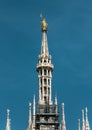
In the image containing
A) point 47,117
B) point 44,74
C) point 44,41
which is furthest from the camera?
point 44,41

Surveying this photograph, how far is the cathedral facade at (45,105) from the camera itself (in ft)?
494

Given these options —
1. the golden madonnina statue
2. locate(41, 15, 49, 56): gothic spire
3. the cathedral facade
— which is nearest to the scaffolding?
the cathedral facade

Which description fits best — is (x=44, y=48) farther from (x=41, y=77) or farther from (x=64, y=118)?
(x=64, y=118)

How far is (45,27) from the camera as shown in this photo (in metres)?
181

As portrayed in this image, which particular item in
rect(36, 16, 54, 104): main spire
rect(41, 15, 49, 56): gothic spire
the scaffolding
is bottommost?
the scaffolding

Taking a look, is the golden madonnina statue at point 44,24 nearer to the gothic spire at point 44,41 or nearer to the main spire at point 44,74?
the gothic spire at point 44,41

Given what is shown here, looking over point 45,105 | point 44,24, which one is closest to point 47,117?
point 45,105

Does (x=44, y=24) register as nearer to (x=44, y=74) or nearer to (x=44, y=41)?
(x=44, y=41)

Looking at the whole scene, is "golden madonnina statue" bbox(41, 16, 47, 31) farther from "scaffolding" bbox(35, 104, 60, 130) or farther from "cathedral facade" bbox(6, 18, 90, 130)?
"scaffolding" bbox(35, 104, 60, 130)

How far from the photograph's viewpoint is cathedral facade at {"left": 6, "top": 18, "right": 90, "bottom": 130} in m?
151

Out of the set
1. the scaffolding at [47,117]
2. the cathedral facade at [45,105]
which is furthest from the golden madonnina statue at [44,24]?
the scaffolding at [47,117]

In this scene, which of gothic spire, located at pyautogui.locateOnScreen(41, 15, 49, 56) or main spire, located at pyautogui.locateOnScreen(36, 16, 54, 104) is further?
gothic spire, located at pyautogui.locateOnScreen(41, 15, 49, 56)

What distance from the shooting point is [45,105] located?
154250 millimetres

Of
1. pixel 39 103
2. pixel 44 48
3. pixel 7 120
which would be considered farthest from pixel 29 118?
pixel 44 48
